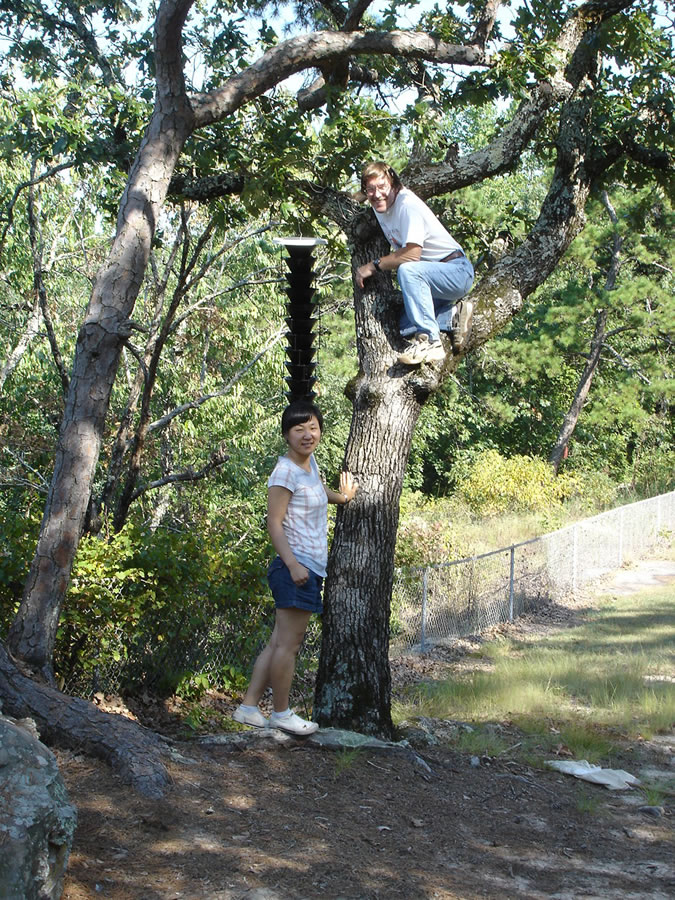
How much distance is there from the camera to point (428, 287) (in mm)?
5809

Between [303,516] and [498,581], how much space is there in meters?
9.61

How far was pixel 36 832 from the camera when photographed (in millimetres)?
2941

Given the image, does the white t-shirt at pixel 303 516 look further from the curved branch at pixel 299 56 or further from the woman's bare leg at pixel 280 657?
the curved branch at pixel 299 56

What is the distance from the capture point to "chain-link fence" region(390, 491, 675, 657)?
1249cm

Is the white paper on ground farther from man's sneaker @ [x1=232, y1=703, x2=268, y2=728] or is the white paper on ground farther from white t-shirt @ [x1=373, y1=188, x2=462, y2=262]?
white t-shirt @ [x1=373, y1=188, x2=462, y2=262]

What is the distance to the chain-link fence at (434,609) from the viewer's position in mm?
7521

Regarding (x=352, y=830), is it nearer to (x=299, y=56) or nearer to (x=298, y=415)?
(x=298, y=415)

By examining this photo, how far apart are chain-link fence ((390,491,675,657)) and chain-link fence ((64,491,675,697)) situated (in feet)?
0.05

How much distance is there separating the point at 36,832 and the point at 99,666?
4349mm

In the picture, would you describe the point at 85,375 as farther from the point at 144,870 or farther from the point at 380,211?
the point at 144,870

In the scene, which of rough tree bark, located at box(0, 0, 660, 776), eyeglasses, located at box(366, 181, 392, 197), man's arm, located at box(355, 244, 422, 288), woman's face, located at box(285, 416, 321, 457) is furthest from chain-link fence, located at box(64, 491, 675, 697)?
eyeglasses, located at box(366, 181, 392, 197)

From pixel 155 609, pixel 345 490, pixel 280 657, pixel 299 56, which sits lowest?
pixel 280 657

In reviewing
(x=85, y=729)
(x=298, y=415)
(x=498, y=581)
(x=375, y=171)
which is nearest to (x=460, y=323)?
(x=375, y=171)

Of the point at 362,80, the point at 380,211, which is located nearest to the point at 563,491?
the point at 362,80
